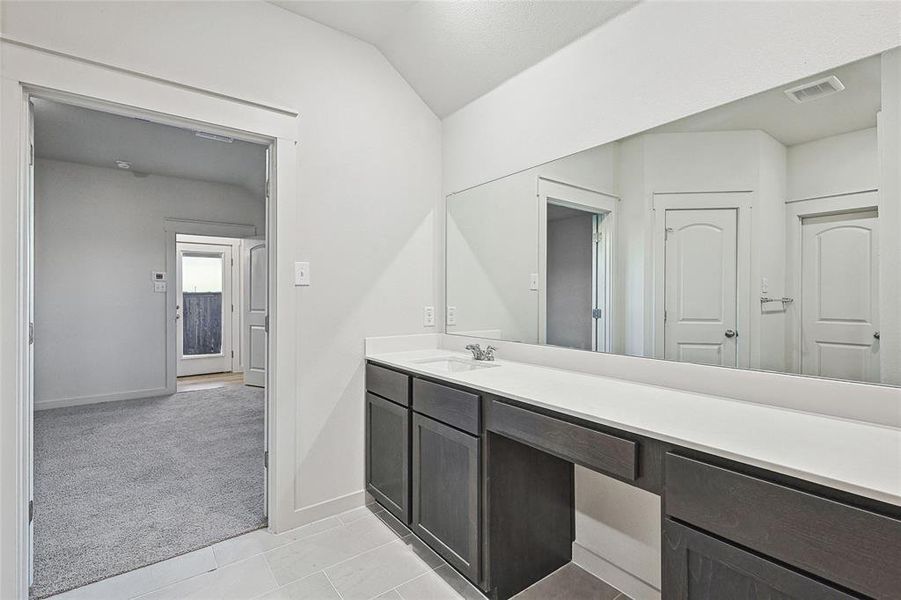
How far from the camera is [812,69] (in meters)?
1.27

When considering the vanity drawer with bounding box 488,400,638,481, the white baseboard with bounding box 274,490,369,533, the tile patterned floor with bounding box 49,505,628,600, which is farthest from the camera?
the white baseboard with bounding box 274,490,369,533

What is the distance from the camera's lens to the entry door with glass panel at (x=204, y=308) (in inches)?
250

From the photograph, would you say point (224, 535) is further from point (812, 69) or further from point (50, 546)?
point (812, 69)

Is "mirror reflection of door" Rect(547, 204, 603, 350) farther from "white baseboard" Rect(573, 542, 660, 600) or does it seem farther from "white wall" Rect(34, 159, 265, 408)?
"white wall" Rect(34, 159, 265, 408)

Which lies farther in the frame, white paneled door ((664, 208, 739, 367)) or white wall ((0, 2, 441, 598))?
white wall ((0, 2, 441, 598))

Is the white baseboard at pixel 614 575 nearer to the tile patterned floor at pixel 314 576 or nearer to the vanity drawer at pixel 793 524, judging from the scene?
the tile patterned floor at pixel 314 576

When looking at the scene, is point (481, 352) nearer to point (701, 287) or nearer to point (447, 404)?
point (447, 404)

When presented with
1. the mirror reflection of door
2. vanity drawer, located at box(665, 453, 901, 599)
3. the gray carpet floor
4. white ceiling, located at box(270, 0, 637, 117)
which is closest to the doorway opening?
the gray carpet floor

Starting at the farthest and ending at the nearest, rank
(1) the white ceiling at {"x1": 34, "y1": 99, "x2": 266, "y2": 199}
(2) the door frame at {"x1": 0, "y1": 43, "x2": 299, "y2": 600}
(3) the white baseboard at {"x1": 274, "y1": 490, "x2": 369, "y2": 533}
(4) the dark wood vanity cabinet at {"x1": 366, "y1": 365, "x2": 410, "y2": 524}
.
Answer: (1) the white ceiling at {"x1": 34, "y1": 99, "x2": 266, "y2": 199} < (3) the white baseboard at {"x1": 274, "y1": 490, "x2": 369, "y2": 533} < (4) the dark wood vanity cabinet at {"x1": 366, "y1": 365, "x2": 410, "y2": 524} < (2) the door frame at {"x1": 0, "y1": 43, "x2": 299, "y2": 600}

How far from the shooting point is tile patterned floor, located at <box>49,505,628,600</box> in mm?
1719

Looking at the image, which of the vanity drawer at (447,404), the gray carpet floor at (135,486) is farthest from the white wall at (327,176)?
the vanity drawer at (447,404)

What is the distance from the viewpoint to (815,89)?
1.28m

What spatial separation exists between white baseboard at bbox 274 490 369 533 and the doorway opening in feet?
0.58

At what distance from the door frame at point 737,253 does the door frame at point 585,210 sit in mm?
186
